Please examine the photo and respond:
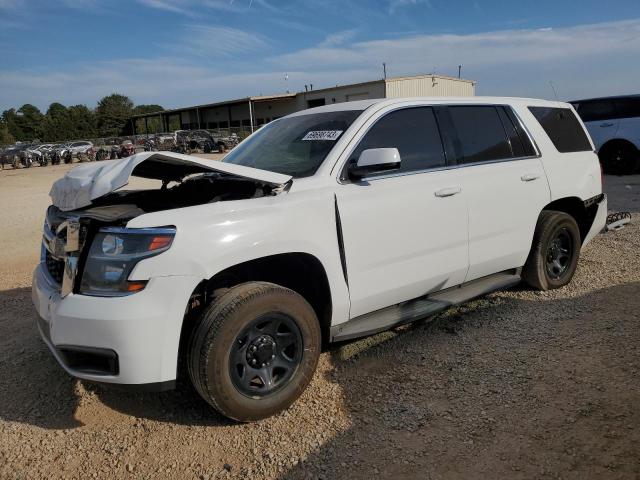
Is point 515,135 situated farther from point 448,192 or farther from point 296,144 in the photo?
point 296,144

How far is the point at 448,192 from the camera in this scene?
→ 377 centimetres

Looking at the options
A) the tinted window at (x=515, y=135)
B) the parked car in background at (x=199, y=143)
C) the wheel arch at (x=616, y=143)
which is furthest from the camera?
the parked car in background at (x=199, y=143)

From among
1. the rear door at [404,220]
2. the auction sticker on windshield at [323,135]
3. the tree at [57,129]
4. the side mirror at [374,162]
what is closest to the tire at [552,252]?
the rear door at [404,220]

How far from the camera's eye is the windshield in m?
3.52

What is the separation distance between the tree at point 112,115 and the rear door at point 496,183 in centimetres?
7613

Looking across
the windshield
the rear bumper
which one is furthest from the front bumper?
the rear bumper

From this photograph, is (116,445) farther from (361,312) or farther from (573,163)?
(573,163)

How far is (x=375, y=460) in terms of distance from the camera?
106 inches

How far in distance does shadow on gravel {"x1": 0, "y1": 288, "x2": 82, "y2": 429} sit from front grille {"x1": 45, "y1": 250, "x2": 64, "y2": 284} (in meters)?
0.81

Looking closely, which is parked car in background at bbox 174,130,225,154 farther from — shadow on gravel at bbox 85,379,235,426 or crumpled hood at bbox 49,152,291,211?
shadow on gravel at bbox 85,379,235,426

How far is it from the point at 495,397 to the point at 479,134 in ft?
6.80

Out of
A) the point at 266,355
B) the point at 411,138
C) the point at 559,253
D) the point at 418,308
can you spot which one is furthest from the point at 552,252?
the point at 266,355

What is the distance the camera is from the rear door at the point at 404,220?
3330mm

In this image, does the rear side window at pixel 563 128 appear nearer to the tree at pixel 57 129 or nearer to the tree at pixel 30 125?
the tree at pixel 57 129
